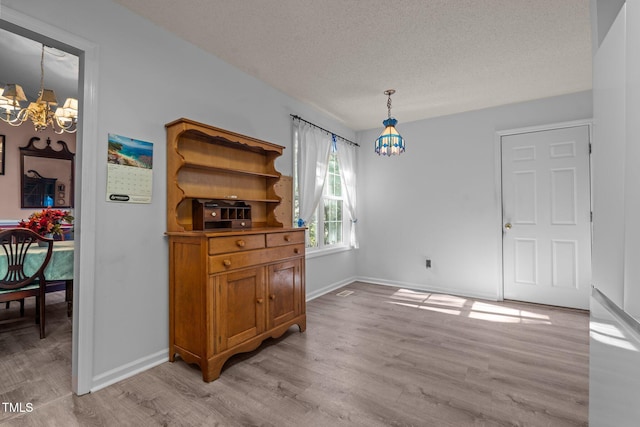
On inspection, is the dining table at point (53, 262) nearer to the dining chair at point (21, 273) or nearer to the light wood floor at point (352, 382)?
the dining chair at point (21, 273)

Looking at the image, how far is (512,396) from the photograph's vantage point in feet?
6.30

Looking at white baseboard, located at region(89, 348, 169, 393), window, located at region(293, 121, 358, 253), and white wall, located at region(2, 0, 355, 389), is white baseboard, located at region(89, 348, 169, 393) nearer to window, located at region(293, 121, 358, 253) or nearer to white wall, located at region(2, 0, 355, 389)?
white wall, located at region(2, 0, 355, 389)

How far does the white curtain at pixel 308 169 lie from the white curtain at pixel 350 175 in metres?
0.61

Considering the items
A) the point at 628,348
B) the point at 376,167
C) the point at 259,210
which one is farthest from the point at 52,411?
the point at 376,167

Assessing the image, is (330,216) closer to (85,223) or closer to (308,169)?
(308,169)

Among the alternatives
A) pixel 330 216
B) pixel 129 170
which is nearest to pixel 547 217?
pixel 330 216

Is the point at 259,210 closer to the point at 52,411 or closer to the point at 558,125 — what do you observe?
the point at 52,411

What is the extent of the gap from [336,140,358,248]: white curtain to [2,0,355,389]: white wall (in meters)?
2.38

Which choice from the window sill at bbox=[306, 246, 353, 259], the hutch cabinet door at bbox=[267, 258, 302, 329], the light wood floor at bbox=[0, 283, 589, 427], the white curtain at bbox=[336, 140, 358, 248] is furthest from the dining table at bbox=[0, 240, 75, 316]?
the white curtain at bbox=[336, 140, 358, 248]

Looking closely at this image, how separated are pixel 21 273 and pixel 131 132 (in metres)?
1.87

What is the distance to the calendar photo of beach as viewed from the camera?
210 cm

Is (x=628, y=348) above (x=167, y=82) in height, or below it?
below

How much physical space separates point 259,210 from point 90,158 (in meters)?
1.59

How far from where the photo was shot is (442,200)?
4.46 metres
